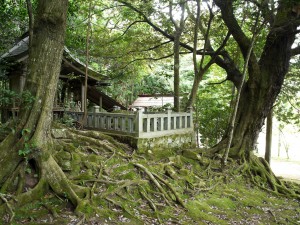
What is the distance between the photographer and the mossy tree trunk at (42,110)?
5828 mm

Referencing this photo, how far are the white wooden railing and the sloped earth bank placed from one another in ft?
2.39

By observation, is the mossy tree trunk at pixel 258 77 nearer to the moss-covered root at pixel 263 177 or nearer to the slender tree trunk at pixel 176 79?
the moss-covered root at pixel 263 177

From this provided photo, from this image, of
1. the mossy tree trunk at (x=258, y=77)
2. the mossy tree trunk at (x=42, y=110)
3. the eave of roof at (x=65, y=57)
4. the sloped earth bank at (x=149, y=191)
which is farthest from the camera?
the eave of roof at (x=65, y=57)

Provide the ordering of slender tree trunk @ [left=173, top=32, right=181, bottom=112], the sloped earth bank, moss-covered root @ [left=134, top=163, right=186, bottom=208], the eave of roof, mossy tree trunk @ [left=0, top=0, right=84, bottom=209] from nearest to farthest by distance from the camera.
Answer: the sloped earth bank < mossy tree trunk @ [left=0, top=0, right=84, bottom=209] < moss-covered root @ [left=134, top=163, right=186, bottom=208] < slender tree trunk @ [left=173, top=32, right=181, bottom=112] < the eave of roof

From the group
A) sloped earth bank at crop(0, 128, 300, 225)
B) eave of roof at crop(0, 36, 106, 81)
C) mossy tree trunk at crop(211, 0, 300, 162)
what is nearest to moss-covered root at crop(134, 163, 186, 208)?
sloped earth bank at crop(0, 128, 300, 225)

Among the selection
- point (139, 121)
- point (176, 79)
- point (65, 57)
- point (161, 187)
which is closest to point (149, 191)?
point (161, 187)

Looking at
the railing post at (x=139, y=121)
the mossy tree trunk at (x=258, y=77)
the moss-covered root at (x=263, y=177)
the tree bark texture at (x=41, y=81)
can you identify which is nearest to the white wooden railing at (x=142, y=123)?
the railing post at (x=139, y=121)

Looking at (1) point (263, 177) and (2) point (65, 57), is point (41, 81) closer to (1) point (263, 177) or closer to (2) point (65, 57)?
(2) point (65, 57)

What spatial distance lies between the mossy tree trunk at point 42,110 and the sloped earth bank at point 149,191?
285mm

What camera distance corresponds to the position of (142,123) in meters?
9.62

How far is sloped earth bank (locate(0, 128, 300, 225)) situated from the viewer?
5711 mm

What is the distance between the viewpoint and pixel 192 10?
14023 mm

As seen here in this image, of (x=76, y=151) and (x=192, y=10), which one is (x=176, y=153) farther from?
(x=192, y=10)

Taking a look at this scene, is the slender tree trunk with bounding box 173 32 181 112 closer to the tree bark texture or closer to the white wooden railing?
the white wooden railing
